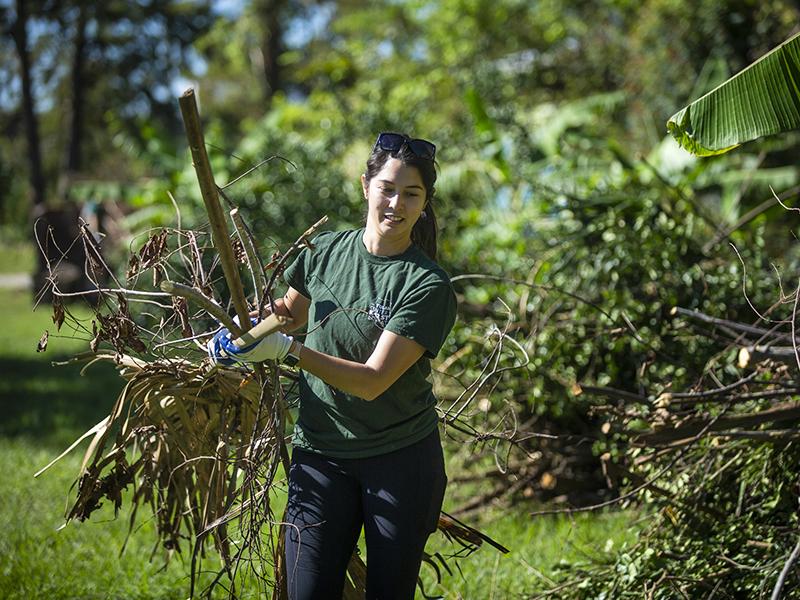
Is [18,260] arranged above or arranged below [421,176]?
above

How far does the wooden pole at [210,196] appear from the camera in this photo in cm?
238

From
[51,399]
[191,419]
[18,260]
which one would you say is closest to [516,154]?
[51,399]

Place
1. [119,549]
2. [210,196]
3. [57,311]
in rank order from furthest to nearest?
[119,549] < [57,311] < [210,196]

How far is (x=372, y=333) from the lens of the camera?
9.34 ft

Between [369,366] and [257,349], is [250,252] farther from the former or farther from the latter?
[369,366]

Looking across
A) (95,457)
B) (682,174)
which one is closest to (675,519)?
(95,457)

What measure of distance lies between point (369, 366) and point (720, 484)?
2112mm

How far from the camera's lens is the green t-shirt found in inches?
110

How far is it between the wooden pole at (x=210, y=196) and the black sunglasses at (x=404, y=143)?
0.57 meters

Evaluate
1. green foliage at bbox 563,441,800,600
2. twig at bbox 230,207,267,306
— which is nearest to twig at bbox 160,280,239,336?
twig at bbox 230,207,267,306

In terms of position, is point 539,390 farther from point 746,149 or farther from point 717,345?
point 746,149

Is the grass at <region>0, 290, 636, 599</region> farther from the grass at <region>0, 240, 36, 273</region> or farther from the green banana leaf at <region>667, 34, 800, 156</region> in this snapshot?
the grass at <region>0, 240, 36, 273</region>

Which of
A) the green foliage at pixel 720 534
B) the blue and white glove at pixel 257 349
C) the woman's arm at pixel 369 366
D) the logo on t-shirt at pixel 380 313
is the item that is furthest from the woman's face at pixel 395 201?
the green foliage at pixel 720 534

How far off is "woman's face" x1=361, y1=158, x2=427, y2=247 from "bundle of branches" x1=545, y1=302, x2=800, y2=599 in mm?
1445
